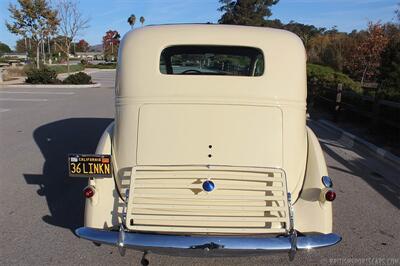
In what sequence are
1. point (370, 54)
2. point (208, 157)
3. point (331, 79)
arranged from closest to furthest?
point (208, 157) → point (331, 79) → point (370, 54)

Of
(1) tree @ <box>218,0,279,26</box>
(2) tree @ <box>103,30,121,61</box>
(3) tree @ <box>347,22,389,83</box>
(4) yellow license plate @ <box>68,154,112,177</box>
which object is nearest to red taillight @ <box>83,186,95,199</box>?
(4) yellow license plate @ <box>68,154,112,177</box>

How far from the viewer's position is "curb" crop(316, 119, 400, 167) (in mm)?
7680

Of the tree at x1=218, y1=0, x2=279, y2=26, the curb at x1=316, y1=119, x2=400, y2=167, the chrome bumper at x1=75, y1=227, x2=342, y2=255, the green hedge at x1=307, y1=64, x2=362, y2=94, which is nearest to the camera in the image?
the chrome bumper at x1=75, y1=227, x2=342, y2=255

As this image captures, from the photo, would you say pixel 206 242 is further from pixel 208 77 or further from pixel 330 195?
pixel 208 77

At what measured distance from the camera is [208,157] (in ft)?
12.2

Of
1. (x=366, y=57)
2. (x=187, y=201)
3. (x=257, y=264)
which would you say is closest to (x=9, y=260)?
(x=187, y=201)

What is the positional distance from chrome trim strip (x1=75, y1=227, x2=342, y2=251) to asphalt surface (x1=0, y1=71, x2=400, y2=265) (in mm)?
697

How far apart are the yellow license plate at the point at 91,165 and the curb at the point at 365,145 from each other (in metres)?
5.54

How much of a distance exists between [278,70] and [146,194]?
5.37 ft

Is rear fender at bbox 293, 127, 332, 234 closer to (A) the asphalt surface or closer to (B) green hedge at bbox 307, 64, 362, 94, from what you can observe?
(A) the asphalt surface

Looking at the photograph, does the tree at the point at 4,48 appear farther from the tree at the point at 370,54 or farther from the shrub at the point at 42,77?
the tree at the point at 370,54

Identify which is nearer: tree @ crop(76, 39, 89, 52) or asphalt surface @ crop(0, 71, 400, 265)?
asphalt surface @ crop(0, 71, 400, 265)

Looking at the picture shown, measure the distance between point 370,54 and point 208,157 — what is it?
22876 mm

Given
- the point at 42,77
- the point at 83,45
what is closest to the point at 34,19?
the point at 42,77
